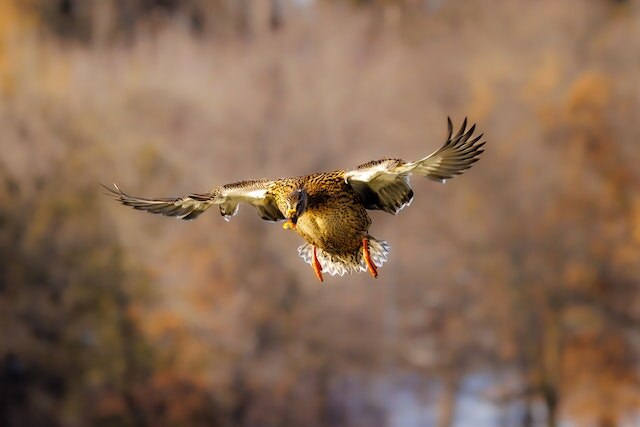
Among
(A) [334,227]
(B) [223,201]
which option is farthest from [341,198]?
(B) [223,201]

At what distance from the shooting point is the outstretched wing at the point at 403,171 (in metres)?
0.95

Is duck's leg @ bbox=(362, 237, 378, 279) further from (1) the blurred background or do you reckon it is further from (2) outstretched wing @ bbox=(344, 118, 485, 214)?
(1) the blurred background

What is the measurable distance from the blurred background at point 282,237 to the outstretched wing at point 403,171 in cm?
658

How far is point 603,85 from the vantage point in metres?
8.73

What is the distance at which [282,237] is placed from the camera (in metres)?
7.54

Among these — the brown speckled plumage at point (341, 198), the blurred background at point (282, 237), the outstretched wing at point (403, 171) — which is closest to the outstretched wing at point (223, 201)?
the brown speckled plumage at point (341, 198)

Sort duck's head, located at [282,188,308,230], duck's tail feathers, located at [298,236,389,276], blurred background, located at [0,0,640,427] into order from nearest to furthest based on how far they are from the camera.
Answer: duck's head, located at [282,188,308,230]
duck's tail feathers, located at [298,236,389,276]
blurred background, located at [0,0,640,427]

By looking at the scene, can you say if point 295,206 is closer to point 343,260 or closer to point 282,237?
point 343,260

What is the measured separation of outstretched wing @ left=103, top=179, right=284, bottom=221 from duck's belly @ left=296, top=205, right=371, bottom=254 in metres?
0.08

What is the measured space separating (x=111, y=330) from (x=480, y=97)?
155 inches

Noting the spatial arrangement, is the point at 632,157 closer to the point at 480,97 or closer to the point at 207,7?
the point at 480,97

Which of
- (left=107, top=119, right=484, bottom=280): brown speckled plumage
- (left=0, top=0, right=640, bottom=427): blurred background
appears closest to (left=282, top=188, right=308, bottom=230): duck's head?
(left=107, top=119, right=484, bottom=280): brown speckled plumage

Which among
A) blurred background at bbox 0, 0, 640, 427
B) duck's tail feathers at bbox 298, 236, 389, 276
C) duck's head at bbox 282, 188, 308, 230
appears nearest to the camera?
duck's head at bbox 282, 188, 308, 230

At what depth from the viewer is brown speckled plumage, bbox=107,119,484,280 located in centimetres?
94
